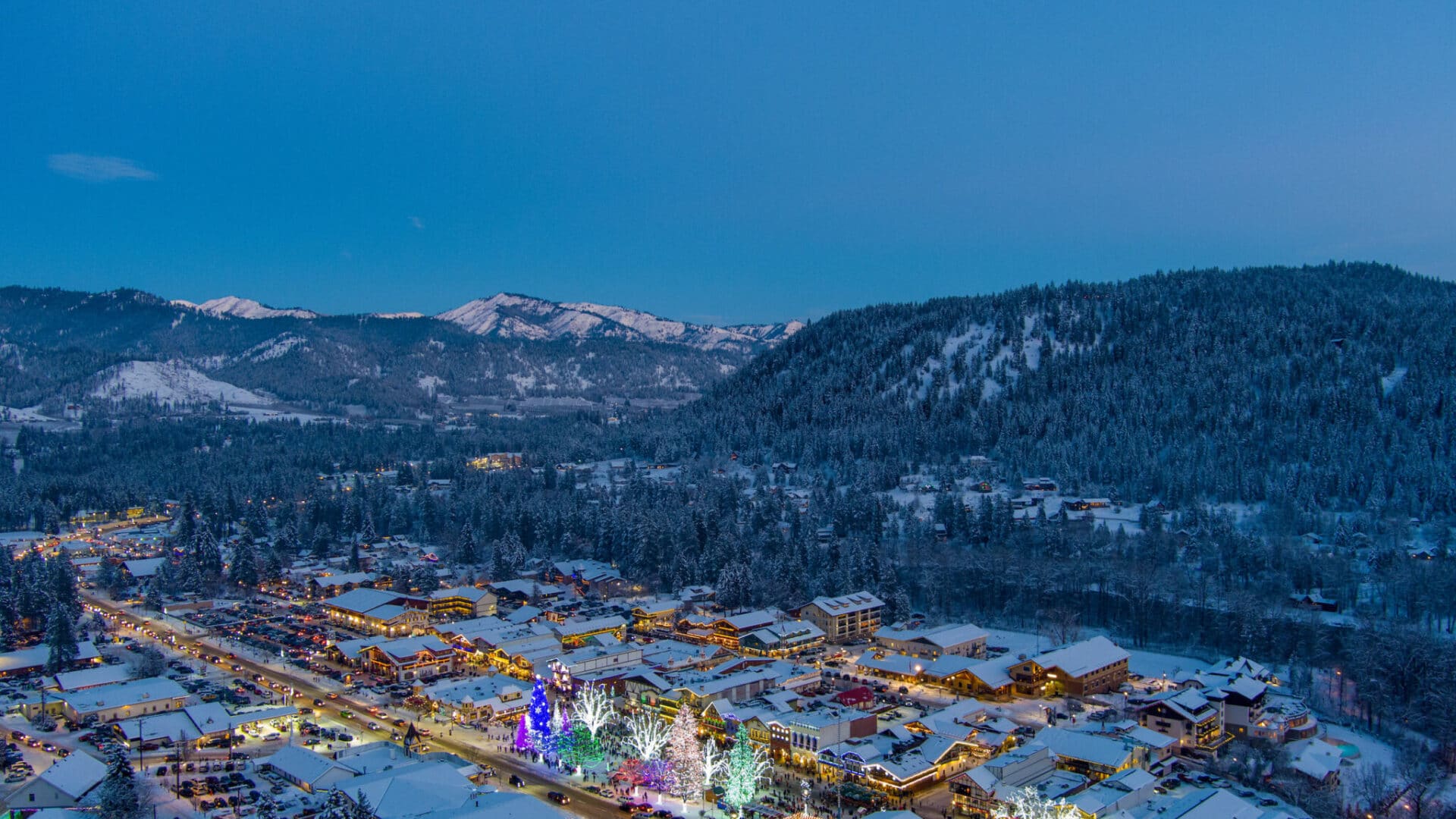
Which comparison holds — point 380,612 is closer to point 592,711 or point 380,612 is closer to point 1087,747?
point 592,711

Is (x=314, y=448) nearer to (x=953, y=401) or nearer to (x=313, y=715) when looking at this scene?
(x=953, y=401)

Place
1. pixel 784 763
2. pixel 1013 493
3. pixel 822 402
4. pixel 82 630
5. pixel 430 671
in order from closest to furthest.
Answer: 1. pixel 784 763
2. pixel 430 671
3. pixel 82 630
4. pixel 1013 493
5. pixel 822 402

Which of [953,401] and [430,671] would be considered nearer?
[430,671]

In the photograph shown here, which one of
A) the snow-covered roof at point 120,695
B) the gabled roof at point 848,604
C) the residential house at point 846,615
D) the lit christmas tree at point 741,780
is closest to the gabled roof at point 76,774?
the snow-covered roof at point 120,695

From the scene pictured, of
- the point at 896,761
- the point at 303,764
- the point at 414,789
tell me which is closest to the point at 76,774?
the point at 303,764

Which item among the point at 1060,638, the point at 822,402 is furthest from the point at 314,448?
the point at 1060,638

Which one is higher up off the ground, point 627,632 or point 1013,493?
point 1013,493

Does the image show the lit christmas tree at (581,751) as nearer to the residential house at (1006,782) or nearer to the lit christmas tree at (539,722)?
→ the lit christmas tree at (539,722)
